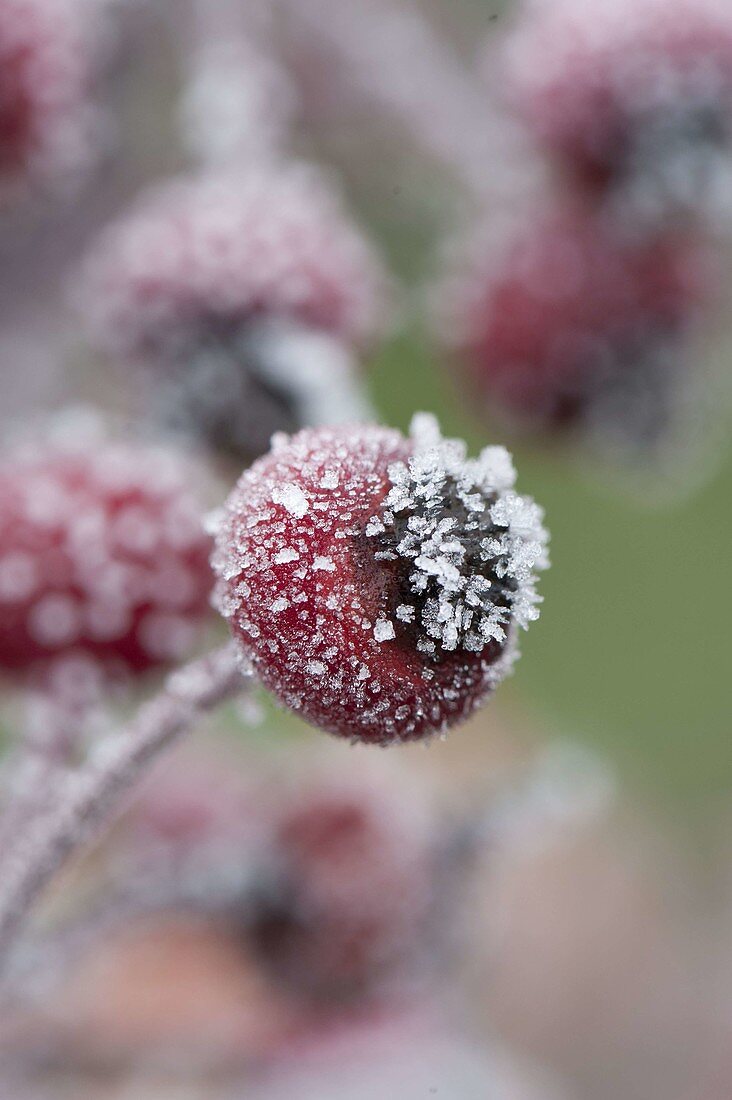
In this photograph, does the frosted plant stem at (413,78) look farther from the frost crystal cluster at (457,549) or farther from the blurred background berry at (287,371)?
the frost crystal cluster at (457,549)

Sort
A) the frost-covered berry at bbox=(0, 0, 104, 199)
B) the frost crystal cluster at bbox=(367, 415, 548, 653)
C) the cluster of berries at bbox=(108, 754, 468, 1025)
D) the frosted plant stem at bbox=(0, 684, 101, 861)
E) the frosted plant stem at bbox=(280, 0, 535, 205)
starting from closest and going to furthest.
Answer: the frost crystal cluster at bbox=(367, 415, 548, 653)
the frosted plant stem at bbox=(0, 684, 101, 861)
the frost-covered berry at bbox=(0, 0, 104, 199)
the cluster of berries at bbox=(108, 754, 468, 1025)
the frosted plant stem at bbox=(280, 0, 535, 205)

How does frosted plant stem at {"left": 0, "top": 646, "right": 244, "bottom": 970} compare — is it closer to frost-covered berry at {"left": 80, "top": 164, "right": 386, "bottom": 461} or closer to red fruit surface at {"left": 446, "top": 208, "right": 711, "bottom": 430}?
frost-covered berry at {"left": 80, "top": 164, "right": 386, "bottom": 461}

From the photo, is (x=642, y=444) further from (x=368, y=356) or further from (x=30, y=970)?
(x=30, y=970)

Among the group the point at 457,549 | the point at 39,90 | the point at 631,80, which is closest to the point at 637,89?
the point at 631,80

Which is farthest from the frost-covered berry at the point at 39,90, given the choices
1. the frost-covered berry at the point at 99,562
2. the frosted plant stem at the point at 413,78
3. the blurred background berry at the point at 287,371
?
the frosted plant stem at the point at 413,78

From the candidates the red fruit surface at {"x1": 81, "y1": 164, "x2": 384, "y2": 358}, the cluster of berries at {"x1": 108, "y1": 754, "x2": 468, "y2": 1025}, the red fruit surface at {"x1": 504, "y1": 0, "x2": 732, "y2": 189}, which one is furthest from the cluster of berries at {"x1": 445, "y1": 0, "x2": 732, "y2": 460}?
the cluster of berries at {"x1": 108, "y1": 754, "x2": 468, "y2": 1025}

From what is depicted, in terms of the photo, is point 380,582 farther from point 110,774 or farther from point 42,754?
point 42,754
